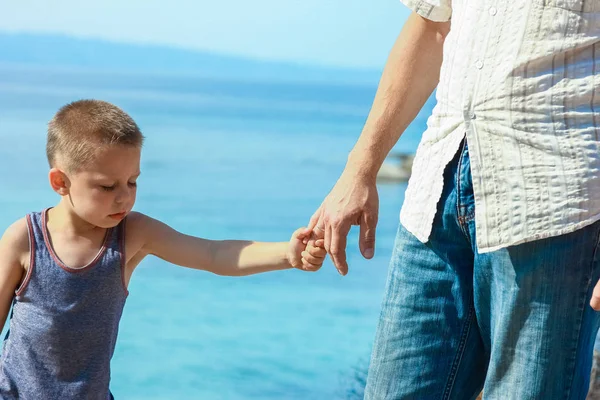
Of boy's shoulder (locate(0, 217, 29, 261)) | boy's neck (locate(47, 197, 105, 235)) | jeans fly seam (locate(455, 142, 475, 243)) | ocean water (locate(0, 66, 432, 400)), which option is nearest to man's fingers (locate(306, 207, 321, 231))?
jeans fly seam (locate(455, 142, 475, 243))

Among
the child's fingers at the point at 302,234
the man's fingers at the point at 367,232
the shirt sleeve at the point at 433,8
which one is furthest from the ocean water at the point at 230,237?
the shirt sleeve at the point at 433,8

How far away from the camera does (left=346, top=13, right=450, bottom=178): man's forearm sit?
1.70 metres

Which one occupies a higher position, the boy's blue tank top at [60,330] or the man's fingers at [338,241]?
the man's fingers at [338,241]

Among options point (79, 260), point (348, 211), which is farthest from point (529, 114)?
point (79, 260)

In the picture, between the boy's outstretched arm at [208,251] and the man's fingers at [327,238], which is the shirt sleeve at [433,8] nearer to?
the man's fingers at [327,238]

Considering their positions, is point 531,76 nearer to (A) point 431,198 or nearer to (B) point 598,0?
(B) point 598,0

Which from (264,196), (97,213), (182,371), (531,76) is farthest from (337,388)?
(264,196)

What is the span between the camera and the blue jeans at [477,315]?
4.61ft

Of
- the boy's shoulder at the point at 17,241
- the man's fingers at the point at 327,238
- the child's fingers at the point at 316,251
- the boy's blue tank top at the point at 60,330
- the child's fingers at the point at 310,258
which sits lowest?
the boy's blue tank top at the point at 60,330

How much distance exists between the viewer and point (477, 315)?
1568 mm

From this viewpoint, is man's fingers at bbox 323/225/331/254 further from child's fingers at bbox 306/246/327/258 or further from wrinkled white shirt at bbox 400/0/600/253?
wrinkled white shirt at bbox 400/0/600/253

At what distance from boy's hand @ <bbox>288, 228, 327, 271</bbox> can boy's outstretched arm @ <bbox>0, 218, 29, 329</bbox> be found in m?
0.53

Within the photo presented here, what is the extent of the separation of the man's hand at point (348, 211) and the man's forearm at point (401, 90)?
0.08ft

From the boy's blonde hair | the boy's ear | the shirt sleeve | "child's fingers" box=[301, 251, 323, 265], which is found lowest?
"child's fingers" box=[301, 251, 323, 265]
